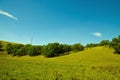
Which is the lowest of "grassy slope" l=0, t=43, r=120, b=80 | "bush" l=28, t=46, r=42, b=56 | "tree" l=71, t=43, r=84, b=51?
"grassy slope" l=0, t=43, r=120, b=80

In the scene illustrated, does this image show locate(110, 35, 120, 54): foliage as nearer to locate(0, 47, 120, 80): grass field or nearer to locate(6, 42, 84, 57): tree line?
locate(6, 42, 84, 57): tree line

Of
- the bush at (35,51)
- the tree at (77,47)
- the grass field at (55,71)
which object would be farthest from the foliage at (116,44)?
the bush at (35,51)

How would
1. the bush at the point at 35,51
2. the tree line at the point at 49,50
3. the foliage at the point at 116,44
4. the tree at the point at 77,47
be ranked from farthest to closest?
the bush at the point at 35,51
the tree at the point at 77,47
the tree line at the point at 49,50
the foliage at the point at 116,44

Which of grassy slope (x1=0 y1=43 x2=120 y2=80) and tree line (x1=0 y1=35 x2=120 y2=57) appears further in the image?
tree line (x1=0 y1=35 x2=120 y2=57)

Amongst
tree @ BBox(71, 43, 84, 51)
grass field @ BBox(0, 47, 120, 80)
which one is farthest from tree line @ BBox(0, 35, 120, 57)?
grass field @ BBox(0, 47, 120, 80)

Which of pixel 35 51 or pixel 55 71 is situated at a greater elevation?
pixel 35 51

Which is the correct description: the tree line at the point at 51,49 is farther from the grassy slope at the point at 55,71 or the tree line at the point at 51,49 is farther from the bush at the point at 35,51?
the grassy slope at the point at 55,71

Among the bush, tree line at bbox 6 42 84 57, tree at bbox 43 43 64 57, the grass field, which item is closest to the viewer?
the grass field

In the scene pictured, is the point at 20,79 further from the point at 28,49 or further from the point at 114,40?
the point at 28,49

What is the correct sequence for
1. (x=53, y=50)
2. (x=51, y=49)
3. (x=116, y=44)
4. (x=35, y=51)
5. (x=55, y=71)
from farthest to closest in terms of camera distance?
(x=35, y=51) → (x=51, y=49) → (x=53, y=50) → (x=116, y=44) → (x=55, y=71)

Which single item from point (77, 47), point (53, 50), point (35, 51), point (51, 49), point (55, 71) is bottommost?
point (55, 71)

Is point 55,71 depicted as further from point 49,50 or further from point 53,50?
point 49,50

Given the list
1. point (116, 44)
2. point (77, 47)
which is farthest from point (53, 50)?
point (116, 44)

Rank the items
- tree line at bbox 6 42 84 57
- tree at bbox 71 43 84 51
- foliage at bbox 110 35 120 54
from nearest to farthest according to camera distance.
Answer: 1. foliage at bbox 110 35 120 54
2. tree line at bbox 6 42 84 57
3. tree at bbox 71 43 84 51
